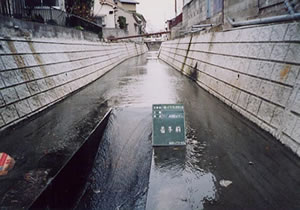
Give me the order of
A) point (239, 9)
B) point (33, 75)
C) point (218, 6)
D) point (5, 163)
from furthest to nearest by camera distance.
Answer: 1. point (218, 6)
2. point (239, 9)
3. point (33, 75)
4. point (5, 163)

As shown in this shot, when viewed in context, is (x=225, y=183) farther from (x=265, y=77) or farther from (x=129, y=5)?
(x=129, y=5)

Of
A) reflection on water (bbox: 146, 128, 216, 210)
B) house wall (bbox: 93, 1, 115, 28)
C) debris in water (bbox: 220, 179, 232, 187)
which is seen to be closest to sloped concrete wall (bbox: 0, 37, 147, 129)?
reflection on water (bbox: 146, 128, 216, 210)

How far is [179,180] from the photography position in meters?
4.23

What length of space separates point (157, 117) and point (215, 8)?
39.3 feet

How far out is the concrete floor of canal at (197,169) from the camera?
12.0ft

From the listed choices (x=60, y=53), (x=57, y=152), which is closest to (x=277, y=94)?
(x=57, y=152)

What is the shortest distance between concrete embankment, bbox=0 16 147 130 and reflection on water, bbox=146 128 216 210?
4520mm

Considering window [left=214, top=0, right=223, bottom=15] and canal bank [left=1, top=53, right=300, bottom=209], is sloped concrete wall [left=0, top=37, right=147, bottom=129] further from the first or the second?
window [left=214, top=0, right=223, bottom=15]

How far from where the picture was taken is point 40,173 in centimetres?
453

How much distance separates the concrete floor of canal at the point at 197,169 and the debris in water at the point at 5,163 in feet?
5.60

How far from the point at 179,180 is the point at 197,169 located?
545 mm

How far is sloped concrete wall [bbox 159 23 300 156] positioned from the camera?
199 inches

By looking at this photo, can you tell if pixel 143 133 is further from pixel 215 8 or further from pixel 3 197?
pixel 215 8

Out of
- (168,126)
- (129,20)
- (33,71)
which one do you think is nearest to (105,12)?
(129,20)
